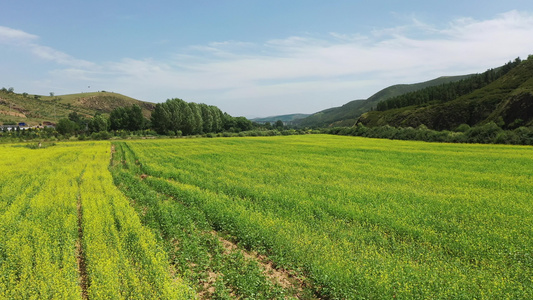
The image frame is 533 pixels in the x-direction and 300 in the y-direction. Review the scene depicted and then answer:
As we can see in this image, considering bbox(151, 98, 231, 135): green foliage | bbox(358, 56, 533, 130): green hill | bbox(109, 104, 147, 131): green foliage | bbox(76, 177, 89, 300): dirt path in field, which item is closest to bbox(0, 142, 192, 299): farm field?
bbox(76, 177, 89, 300): dirt path in field

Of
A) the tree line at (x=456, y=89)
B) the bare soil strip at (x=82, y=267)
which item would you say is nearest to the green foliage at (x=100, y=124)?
the bare soil strip at (x=82, y=267)

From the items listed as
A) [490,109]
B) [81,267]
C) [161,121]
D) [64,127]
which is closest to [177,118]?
[161,121]

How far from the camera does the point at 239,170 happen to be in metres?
23.4

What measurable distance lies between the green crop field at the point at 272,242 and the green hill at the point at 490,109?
8167 centimetres

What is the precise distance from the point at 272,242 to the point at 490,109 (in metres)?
120

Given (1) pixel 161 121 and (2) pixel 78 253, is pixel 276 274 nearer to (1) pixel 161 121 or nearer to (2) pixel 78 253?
(2) pixel 78 253

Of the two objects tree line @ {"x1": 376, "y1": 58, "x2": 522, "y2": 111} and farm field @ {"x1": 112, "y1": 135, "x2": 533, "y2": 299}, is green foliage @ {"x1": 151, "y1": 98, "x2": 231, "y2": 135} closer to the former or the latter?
farm field @ {"x1": 112, "y1": 135, "x2": 533, "y2": 299}

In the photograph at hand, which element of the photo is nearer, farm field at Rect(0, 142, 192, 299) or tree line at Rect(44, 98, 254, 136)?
farm field at Rect(0, 142, 192, 299)

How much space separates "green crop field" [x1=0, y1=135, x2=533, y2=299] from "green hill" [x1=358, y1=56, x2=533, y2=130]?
81.7 m

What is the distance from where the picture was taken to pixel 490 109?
9512cm

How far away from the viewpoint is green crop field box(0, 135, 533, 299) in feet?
21.4

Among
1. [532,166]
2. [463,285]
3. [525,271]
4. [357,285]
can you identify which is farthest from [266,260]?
[532,166]

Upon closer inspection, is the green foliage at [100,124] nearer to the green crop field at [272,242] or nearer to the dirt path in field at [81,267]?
the green crop field at [272,242]

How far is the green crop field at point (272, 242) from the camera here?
6520mm
